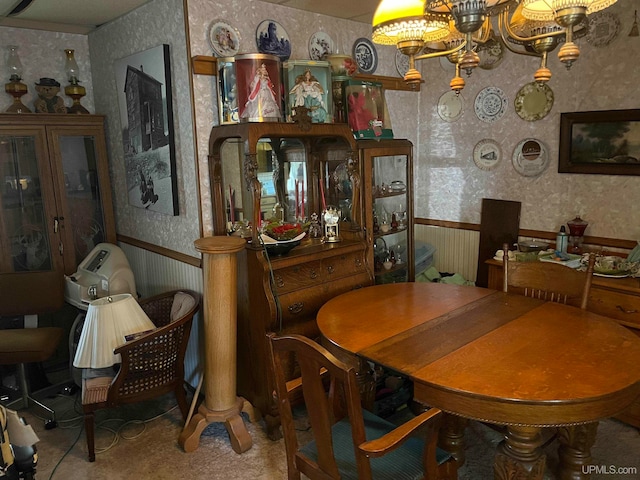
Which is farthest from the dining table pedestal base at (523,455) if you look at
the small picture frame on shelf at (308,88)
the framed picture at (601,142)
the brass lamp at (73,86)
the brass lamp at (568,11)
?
the brass lamp at (73,86)

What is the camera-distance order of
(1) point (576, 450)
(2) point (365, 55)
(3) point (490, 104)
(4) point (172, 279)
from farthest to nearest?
(3) point (490, 104) → (2) point (365, 55) → (4) point (172, 279) → (1) point (576, 450)

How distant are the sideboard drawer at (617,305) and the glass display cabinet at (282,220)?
50.8 inches

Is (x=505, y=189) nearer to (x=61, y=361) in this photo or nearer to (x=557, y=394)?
(x=557, y=394)

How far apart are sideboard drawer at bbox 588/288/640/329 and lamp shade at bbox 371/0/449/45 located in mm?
1875

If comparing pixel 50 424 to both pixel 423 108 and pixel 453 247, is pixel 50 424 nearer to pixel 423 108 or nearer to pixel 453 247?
pixel 453 247

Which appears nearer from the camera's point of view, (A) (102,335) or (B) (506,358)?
(B) (506,358)

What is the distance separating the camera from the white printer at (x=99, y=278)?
3.06 metres

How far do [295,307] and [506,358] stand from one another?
1.16 meters

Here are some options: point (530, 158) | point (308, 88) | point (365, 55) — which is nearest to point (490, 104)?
point (530, 158)

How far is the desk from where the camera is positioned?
4.96 feet

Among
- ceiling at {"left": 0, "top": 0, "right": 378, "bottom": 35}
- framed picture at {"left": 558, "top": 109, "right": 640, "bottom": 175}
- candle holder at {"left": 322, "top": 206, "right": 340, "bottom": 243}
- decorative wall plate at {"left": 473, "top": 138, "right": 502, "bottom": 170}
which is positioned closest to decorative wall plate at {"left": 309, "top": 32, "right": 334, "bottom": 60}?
ceiling at {"left": 0, "top": 0, "right": 378, "bottom": 35}

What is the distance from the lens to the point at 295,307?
2.60 metres

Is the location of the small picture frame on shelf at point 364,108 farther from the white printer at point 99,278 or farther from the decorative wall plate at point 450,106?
the white printer at point 99,278

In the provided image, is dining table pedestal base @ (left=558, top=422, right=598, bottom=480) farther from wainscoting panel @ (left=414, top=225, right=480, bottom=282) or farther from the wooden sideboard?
wainscoting panel @ (left=414, top=225, right=480, bottom=282)
